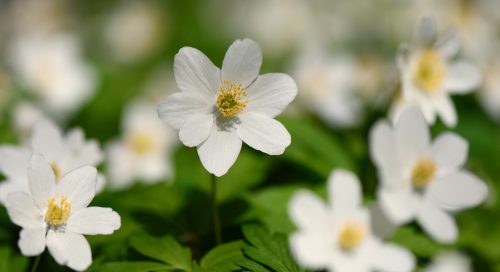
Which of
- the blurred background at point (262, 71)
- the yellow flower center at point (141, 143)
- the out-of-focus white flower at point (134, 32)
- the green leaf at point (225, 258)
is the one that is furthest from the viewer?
the out-of-focus white flower at point (134, 32)

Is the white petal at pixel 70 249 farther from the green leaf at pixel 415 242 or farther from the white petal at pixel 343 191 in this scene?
the green leaf at pixel 415 242

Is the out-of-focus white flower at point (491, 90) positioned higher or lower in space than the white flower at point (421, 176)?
higher

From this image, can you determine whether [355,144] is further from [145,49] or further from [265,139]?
[145,49]

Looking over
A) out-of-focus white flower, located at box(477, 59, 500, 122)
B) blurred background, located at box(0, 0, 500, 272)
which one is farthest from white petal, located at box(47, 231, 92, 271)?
out-of-focus white flower, located at box(477, 59, 500, 122)

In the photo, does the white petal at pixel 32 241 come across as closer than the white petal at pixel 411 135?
Yes

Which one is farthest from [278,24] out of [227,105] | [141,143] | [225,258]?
[225,258]

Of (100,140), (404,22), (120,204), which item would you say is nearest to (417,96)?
(120,204)

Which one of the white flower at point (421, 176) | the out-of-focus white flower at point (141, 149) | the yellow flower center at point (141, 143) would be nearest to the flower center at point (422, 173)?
the white flower at point (421, 176)

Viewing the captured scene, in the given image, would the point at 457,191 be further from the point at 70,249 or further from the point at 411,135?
the point at 70,249
